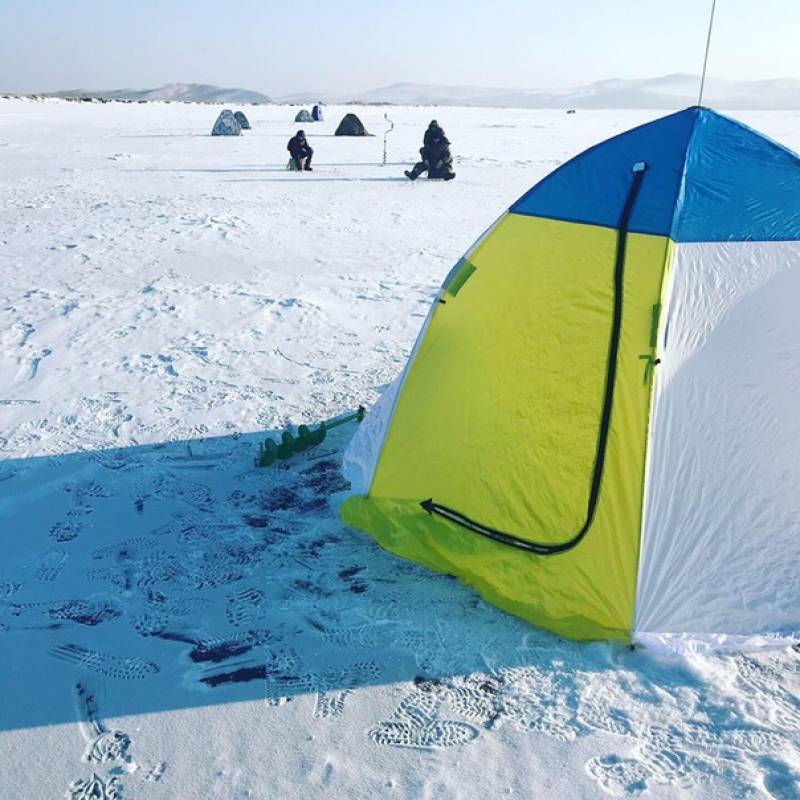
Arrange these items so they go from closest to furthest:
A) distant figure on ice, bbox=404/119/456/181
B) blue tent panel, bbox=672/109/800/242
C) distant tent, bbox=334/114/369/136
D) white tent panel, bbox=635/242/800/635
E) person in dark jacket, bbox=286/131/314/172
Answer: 1. white tent panel, bbox=635/242/800/635
2. blue tent panel, bbox=672/109/800/242
3. distant figure on ice, bbox=404/119/456/181
4. person in dark jacket, bbox=286/131/314/172
5. distant tent, bbox=334/114/369/136

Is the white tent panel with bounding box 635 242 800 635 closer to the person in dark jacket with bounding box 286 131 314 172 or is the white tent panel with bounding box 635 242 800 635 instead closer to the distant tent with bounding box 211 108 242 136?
the person in dark jacket with bounding box 286 131 314 172

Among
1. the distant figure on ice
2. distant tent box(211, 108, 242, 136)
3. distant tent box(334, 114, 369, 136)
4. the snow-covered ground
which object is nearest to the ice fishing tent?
the snow-covered ground

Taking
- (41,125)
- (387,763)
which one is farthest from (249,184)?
(41,125)

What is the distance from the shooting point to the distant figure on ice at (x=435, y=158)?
17.1 m

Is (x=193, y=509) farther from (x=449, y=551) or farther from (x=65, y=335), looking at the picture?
(x=65, y=335)

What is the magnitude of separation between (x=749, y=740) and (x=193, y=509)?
3084mm

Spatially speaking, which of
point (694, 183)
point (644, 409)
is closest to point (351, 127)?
point (694, 183)

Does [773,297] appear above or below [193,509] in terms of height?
above

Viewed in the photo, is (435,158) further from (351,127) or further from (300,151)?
(351,127)

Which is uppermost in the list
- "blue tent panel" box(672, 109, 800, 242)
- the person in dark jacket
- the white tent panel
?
"blue tent panel" box(672, 109, 800, 242)

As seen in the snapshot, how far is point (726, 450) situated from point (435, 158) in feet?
48.7

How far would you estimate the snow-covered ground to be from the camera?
2783 millimetres

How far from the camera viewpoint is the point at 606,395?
136 inches

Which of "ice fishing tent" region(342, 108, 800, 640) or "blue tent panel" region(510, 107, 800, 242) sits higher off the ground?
"blue tent panel" region(510, 107, 800, 242)
